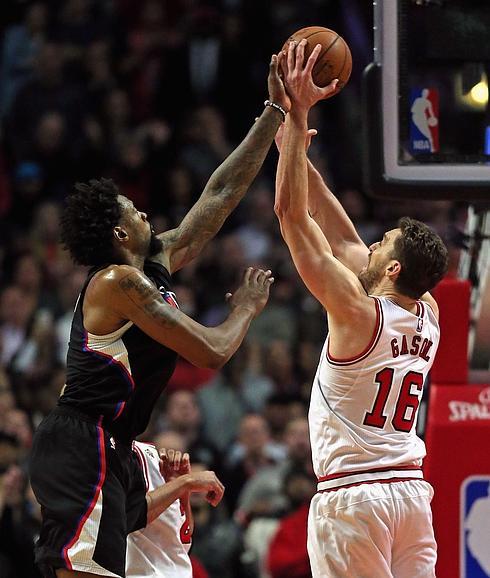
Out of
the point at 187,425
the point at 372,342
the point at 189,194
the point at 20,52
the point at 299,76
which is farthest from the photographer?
the point at 20,52

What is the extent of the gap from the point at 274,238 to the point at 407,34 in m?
5.33

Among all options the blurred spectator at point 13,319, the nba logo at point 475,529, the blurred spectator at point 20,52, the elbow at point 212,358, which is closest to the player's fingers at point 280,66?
the elbow at point 212,358

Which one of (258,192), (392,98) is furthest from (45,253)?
(392,98)

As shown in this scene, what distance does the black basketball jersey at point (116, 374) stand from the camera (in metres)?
4.78

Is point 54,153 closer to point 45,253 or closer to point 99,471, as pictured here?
point 45,253

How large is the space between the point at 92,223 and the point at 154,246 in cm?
35

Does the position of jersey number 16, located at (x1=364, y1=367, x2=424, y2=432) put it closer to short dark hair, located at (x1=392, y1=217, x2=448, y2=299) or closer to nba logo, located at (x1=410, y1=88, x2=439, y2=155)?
short dark hair, located at (x1=392, y1=217, x2=448, y2=299)

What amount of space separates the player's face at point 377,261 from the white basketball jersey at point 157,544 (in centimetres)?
120

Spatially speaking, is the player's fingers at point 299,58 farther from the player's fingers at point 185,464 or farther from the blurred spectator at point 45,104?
the blurred spectator at point 45,104

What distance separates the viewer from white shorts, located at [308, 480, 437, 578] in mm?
4832

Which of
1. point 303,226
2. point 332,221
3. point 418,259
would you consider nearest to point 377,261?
point 418,259

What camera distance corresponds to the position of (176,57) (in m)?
12.1

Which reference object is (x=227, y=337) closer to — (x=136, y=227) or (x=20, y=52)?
(x=136, y=227)

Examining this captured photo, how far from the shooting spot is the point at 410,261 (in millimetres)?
5012
